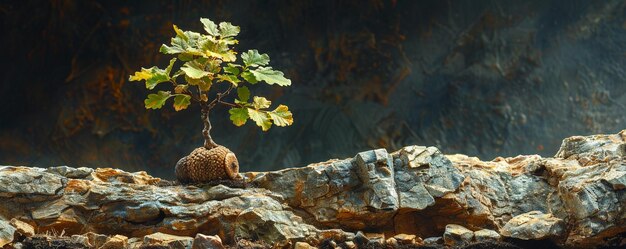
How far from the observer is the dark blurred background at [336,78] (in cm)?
1498

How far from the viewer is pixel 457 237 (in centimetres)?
860

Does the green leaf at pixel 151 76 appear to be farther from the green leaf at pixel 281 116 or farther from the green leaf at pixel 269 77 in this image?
the green leaf at pixel 281 116

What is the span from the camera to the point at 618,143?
9.26 meters

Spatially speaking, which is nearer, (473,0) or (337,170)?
(337,170)

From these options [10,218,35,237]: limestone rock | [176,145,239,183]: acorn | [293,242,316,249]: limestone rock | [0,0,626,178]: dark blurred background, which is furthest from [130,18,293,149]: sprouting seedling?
[0,0,626,178]: dark blurred background

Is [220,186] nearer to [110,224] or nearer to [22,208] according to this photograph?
[110,224]

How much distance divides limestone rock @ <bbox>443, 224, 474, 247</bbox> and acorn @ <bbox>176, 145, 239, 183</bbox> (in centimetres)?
203

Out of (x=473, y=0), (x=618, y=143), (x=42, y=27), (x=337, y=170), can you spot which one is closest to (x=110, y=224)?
(x=337, y=170)

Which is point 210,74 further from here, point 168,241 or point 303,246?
point 303,246

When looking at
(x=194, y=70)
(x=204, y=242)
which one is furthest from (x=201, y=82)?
(x=204, y=242)

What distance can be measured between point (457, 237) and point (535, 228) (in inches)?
25.5

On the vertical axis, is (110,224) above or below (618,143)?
below

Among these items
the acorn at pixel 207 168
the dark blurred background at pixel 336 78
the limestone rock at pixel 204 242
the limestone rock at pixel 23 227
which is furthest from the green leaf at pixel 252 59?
the dark blurred background at pixel 336 78

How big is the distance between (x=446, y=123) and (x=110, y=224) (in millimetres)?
7746
